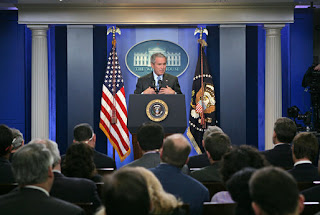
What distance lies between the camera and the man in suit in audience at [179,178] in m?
3.28

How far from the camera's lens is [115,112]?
9445 mm

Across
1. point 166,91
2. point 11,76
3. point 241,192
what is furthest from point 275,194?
point 11,76

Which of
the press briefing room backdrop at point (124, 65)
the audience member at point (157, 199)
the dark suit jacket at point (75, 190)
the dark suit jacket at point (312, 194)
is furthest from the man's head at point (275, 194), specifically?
the press briefing room backdrop at point (124, 65)

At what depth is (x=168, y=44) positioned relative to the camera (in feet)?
33.6

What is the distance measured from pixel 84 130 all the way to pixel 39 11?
4.95 m

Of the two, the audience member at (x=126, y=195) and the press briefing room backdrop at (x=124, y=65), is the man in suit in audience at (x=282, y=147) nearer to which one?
the audience member at (x=126, y=195)

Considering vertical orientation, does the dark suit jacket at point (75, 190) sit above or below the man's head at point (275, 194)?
below

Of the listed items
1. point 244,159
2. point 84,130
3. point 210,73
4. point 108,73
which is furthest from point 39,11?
point 244,159

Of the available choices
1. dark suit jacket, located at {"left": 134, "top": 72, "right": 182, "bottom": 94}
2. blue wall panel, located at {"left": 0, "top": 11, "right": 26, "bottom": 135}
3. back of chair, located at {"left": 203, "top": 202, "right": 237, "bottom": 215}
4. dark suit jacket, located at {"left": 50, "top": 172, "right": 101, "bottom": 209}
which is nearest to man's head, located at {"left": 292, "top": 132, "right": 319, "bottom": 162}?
back of chair, located at {"left": 203, "top": 202, "right": 237, "bottom": 215}

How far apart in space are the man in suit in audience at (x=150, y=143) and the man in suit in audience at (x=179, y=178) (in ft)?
2.62

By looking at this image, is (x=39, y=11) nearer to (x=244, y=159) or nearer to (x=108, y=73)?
(x=108, y=73)

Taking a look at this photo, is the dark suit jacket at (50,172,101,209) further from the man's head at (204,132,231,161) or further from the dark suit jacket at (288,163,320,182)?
the dark suit jacket at (288,163,320,182)

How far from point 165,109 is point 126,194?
17.4 ft

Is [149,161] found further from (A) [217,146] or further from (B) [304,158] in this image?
(B) [304,158]
